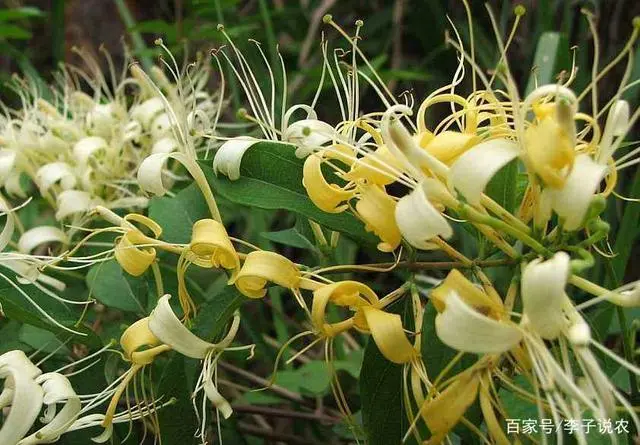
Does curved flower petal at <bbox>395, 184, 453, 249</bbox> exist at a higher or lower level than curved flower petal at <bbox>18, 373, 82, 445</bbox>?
higher

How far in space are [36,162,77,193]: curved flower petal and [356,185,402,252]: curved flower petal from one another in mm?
452

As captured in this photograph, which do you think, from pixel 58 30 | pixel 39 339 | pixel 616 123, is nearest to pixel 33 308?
A: pixel 39 339

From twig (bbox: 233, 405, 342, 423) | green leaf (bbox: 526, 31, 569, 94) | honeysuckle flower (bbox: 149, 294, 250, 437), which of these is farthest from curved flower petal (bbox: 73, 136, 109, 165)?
green leaf (bbox: 526, 31, 569, 94)

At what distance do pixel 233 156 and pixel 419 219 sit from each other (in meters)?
0.17

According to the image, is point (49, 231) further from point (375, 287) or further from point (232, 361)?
point (375, 287)

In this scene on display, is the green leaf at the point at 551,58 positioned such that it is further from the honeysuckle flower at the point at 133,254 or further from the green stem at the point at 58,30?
the green stem at the point at 58,30

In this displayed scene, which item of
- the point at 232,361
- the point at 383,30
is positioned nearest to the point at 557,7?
the point at 383,30

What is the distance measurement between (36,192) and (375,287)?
1.48 feet

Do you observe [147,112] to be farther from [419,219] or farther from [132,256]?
[419,219]

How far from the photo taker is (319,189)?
51cm

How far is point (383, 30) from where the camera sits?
1.74 m

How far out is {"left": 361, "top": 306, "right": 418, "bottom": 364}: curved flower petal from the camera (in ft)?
1.52

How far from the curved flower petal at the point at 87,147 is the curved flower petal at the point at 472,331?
1.80 ft

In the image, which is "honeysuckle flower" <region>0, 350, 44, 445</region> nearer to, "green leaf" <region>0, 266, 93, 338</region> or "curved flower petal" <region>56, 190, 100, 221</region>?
"green leaf" <region>0, 266, 93, 338</region>
